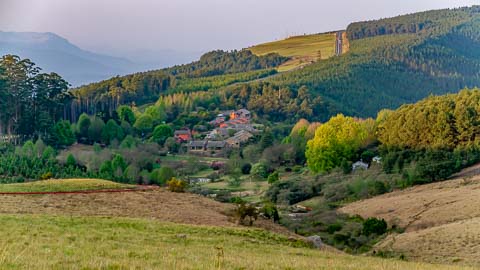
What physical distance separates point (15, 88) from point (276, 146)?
Answer: 92.9 feet

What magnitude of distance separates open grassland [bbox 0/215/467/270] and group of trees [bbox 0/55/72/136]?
42.8 meters

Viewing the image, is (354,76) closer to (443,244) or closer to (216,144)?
(216,144)

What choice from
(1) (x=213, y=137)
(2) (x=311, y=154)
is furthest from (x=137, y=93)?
(2) (x=311, y=154)

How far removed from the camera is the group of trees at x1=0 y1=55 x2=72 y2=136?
189 ft

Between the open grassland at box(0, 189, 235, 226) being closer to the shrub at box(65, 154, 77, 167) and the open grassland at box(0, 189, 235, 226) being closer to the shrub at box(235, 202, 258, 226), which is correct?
the shrub at box(235, 202, 258, 226)

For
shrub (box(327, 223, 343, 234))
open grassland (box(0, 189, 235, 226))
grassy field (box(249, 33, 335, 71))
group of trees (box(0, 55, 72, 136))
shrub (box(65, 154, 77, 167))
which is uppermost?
grassy field (box(249, 33, 335, 71))

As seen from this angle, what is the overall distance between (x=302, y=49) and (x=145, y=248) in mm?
166588

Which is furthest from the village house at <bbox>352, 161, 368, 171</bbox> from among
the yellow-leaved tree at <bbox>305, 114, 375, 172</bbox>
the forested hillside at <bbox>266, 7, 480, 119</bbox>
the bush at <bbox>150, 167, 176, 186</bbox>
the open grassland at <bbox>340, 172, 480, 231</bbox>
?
the forested hillside at <bbox>266, 7, 480, 119</bbox>

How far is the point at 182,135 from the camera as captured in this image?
7588 cm

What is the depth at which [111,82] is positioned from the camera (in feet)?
332

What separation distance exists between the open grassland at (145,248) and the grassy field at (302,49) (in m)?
133

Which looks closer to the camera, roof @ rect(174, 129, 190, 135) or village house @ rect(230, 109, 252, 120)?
roof @ rect(174, 129, 190, 135)

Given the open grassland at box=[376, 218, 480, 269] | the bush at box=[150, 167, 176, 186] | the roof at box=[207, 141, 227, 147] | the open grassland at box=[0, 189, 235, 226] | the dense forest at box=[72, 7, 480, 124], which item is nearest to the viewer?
the open grassland at box=[376, 218, 480, 269]

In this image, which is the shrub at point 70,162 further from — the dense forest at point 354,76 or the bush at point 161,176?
the dense forest at point 354,76
